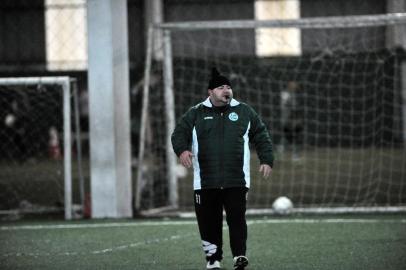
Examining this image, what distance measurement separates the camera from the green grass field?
24.2 feet

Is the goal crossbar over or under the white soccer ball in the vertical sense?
over

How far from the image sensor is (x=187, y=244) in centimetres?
855

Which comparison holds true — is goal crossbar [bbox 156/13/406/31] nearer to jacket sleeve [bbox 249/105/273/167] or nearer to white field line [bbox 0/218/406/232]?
white field line [bbox 0/218/406/232]

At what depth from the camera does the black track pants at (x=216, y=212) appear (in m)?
6.82

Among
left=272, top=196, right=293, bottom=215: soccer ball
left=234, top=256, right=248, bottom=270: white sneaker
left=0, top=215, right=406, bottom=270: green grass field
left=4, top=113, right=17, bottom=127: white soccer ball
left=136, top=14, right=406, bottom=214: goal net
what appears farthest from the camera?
left=4, top=113, right=17, bottom=127: white soccer ball

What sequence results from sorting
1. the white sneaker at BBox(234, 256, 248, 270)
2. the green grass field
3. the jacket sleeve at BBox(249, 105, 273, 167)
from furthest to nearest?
1. the green grass field
2. the jacket sleeve at BBox(249, 105, 273, 167)
3. the white sneaker at BBox(234, 256, 248, 270)

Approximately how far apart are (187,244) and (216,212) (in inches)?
64.8

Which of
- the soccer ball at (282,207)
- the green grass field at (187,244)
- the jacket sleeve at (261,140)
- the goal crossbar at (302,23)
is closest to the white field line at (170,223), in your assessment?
the green grass field at (187,244)

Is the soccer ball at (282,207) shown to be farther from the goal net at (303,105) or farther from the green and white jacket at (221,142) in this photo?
the green and white jacket at (221,142)

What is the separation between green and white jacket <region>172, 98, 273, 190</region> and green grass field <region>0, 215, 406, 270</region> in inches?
32.3

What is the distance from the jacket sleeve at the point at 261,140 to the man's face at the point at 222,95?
255mm

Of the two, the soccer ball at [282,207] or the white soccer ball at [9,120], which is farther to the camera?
the white soccer ball at [9,120]

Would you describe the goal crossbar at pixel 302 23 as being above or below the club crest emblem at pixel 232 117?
above

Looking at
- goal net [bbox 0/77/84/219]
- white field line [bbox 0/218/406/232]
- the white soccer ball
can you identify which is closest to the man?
white field line [bbox 0/218/406/232]
